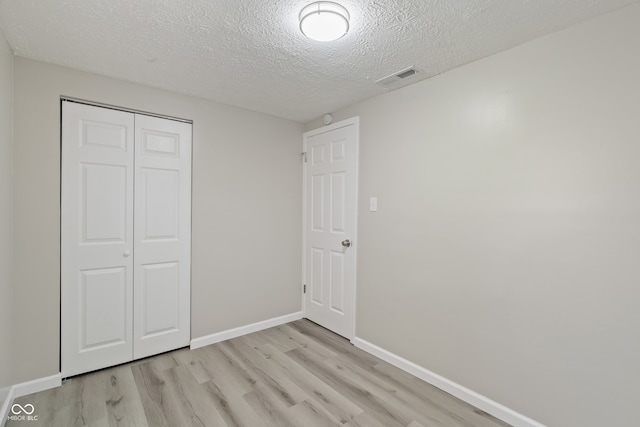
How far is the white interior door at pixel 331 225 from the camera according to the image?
2.96 m

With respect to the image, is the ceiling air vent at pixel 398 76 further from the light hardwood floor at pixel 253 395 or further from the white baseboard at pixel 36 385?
the white baseboard at pixel 36 385

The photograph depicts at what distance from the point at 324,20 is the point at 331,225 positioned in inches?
80.0

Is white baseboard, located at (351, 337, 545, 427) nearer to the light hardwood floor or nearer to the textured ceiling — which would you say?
the light hardwood floor

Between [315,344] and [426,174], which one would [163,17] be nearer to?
[426,174]

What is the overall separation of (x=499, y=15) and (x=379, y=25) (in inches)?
25.1

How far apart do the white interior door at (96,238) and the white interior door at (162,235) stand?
8 cm

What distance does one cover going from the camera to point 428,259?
2309 mm

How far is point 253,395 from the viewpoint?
209 centimetres

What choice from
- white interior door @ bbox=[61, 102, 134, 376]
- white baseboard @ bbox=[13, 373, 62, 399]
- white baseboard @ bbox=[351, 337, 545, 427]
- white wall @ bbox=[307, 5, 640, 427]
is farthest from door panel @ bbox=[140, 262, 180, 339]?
white wall @ bbox=[307, 5, 640, 427]

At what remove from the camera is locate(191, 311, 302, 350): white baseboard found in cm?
280
